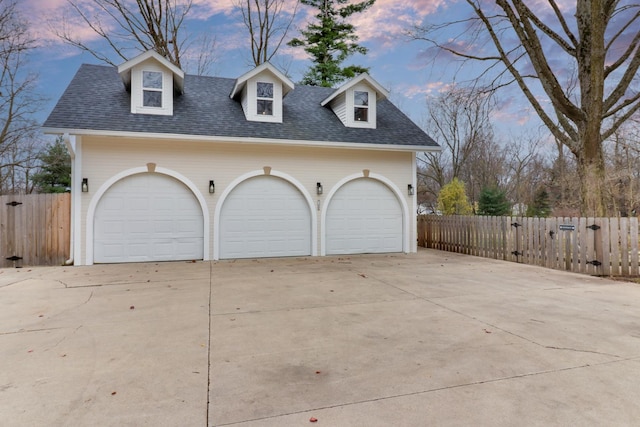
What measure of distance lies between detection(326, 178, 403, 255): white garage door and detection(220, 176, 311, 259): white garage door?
0.87 m

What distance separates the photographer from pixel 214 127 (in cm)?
1018

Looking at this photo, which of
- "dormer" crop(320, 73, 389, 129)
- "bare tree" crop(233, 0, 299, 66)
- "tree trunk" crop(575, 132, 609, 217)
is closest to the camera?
"tree trunk" crop(575, 132, 609, 217)

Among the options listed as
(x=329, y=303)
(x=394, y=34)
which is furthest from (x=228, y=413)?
(x=394, y=34)

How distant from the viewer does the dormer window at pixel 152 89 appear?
10.2m

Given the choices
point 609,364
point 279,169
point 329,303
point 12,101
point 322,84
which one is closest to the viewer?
point 609,364

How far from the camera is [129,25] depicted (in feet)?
59.3

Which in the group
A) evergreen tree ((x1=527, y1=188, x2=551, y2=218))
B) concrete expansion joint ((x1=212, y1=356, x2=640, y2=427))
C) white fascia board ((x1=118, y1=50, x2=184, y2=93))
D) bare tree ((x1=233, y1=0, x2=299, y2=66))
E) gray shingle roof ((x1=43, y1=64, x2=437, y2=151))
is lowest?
concrete expansion joint ((x1=212, y1=356, x2=640, y2=427))

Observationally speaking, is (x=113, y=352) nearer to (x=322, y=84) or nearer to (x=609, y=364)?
(x=609, y=364)

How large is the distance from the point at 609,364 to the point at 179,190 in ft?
31.6

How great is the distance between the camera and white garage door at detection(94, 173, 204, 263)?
31.4ft

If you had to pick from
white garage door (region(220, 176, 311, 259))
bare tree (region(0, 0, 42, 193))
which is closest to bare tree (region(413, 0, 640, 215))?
white garage door (region(220, 176, 311, 259))

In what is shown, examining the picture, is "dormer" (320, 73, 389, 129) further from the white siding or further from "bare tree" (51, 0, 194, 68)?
"bare tree" (51, 0, 194, 68)

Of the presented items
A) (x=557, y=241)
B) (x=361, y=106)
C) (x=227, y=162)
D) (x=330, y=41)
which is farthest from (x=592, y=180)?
(x=330, y=41)

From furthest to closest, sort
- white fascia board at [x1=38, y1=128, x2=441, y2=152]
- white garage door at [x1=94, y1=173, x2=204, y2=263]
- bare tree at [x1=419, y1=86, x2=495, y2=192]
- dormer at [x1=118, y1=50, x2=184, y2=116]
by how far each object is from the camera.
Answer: bare tree at [x1=419, y1=86, x2=495, y2=192] → dormer at [x1=118, y1=50, x2=184, y2=116] → white garage door at [x1=94, y1=173, x2=204, y2=263] → white fascia board at [x1=38, y1=128, x2=441, y2=152]
